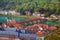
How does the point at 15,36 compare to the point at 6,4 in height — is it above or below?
below

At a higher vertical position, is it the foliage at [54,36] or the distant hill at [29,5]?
the distant hill at [29,5]

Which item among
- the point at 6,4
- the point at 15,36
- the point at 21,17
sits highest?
the point at 6,4

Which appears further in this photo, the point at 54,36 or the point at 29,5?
the point at 29,5

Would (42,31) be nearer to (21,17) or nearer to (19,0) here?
(21,17)

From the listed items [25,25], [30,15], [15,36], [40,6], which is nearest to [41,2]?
[40,6]

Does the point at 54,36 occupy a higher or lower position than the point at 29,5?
lower

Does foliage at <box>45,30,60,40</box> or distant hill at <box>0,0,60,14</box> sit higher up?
distant hill at <box>0,0,60,14</box>

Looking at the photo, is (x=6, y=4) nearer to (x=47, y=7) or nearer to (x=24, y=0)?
(x=24, y=0)
